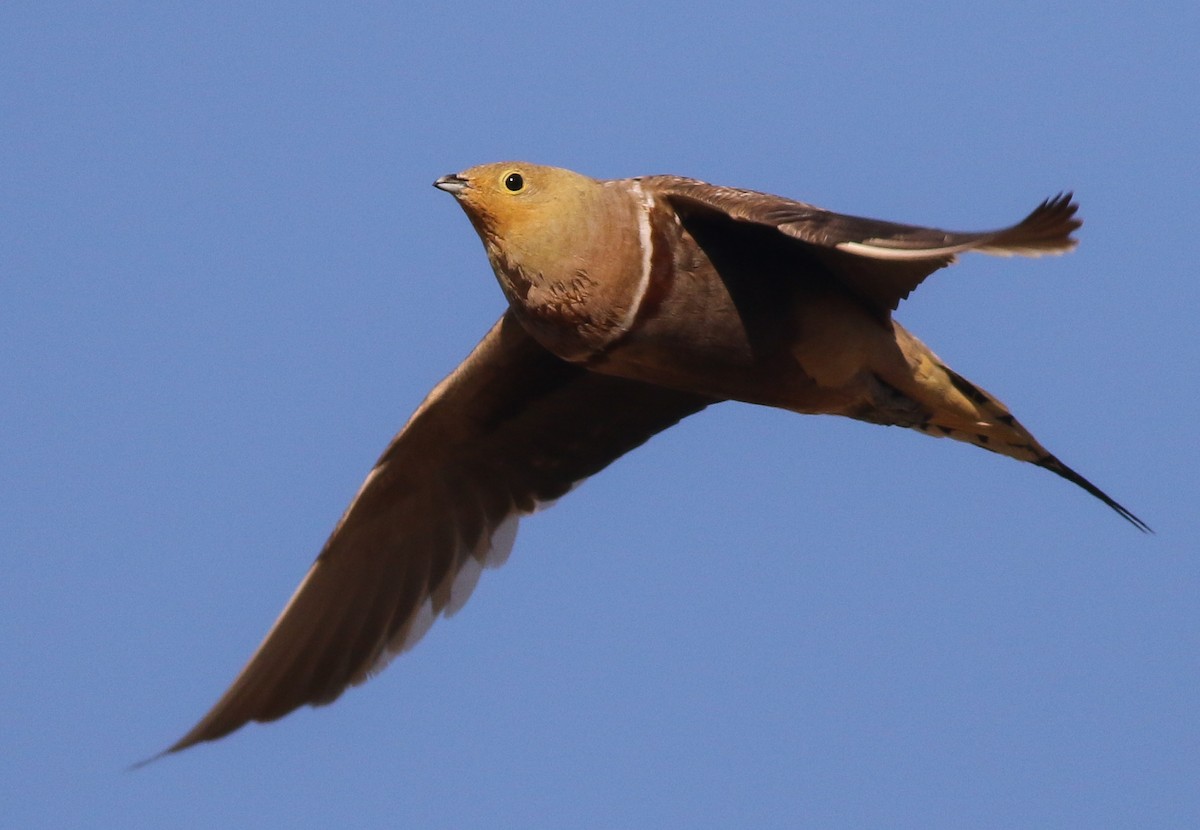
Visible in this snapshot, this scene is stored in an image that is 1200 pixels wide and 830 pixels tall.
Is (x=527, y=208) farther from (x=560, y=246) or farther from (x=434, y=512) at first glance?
(x=434, y=512)

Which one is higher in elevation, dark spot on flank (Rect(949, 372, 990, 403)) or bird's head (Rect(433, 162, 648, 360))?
dark spot on flank (Rect(949, 372, 990, 403))

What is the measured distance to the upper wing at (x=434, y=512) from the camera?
8.91 meters

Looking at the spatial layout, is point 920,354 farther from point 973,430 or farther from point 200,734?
point 200,734

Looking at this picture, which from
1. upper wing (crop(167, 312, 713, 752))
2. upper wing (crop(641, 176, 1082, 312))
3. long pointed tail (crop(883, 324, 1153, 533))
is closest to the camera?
upper wing (crop(641, 176, 1082, 312))

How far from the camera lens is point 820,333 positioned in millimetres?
7836

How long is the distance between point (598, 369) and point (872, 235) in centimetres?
136

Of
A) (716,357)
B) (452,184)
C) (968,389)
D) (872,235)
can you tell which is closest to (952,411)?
(968,389)

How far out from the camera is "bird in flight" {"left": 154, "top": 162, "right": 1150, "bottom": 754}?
7395 millimetres

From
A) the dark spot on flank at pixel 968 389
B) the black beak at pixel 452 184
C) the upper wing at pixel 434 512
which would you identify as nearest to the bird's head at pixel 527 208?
the black beak at pixel 452 184

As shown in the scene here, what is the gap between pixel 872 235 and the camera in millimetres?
6824

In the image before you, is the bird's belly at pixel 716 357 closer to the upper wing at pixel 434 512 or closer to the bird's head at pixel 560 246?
the bird's head at pixel 560 246

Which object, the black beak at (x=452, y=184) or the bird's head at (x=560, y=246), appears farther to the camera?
the black beak at (x=452, y=184)

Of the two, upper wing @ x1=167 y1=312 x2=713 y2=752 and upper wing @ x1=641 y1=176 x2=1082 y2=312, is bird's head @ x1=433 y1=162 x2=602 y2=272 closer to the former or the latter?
upper wing @ x1=641 y1=176 x2=1082 y2=312

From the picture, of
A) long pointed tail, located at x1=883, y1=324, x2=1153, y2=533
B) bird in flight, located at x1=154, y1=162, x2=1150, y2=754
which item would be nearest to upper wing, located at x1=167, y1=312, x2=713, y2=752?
bird in flight, located at x1=154, y1=162, x2=1150, y2=754
